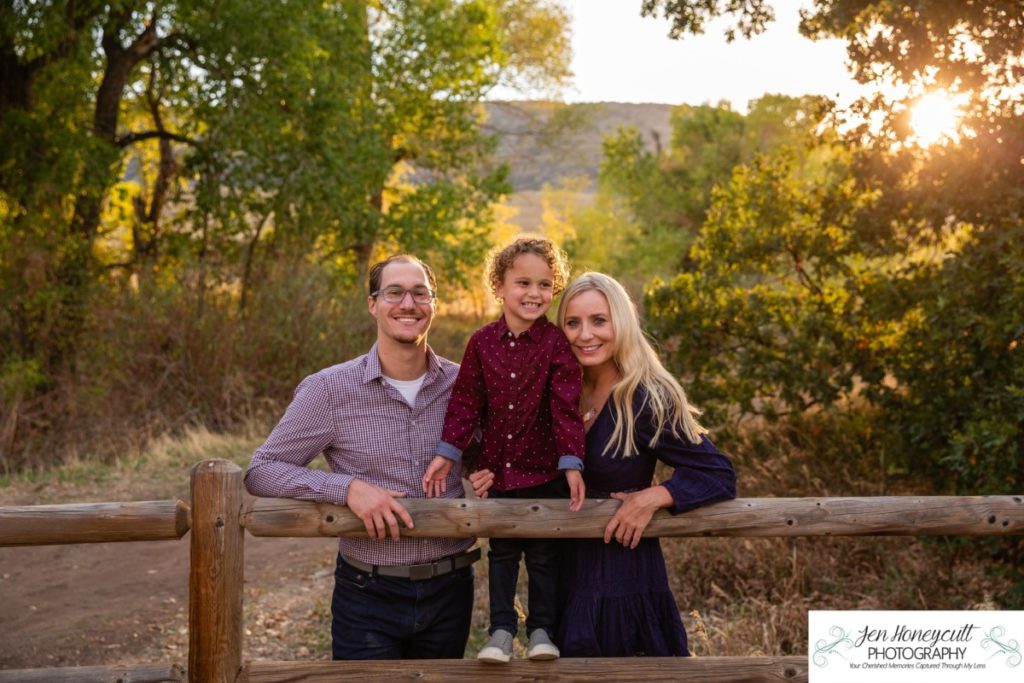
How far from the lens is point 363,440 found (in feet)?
11.9

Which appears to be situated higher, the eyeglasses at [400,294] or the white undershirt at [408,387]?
the eyeglasses at [400,294]

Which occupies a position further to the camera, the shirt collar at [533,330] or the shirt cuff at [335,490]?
the shirt collar at [533,330]

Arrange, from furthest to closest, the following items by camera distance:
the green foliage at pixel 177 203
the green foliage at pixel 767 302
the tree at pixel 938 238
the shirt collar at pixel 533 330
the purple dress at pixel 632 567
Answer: the green foliage at pixel 177 203, the green foliage at pixel 767 302, the tree at pixel 938 238, the shirt collar at pixel 533 330, the purple dress at pixel 632 567

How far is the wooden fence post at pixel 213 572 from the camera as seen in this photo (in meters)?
3.45

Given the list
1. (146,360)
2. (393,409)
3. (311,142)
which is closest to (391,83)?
(311,142)

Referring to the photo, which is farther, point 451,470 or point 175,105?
point 175,105

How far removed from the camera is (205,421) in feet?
44.2

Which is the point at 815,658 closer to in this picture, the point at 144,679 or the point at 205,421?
the point at 144,679

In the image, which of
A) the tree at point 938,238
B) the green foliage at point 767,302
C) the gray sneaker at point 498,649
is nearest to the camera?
the gray sneaker at point 498,649

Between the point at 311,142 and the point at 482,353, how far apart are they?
13255 mm

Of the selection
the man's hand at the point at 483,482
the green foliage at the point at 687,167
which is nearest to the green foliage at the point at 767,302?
the man's hand at the point at 483,482

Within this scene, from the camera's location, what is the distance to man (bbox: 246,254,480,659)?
3.56 metres

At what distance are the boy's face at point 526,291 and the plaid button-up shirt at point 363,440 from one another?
42cm

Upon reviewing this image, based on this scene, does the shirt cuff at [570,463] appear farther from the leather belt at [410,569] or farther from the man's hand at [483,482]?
the leather belt at [410,569]
